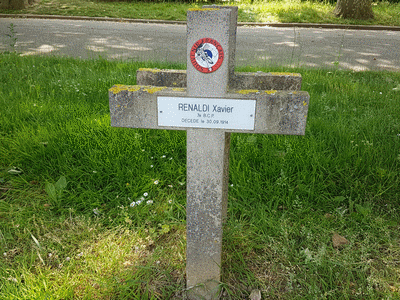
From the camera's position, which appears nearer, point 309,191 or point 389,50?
point 309,191

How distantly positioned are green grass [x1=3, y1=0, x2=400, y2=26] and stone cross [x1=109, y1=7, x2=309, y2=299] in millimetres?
10117

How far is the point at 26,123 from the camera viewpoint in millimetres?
3236

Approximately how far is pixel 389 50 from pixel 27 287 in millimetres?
8003

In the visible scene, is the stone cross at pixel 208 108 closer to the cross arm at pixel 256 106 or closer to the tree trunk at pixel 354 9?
the cross arm at pixel 256 106

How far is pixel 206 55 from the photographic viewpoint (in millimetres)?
1462

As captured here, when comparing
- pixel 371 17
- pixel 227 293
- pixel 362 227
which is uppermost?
pixel 371 17

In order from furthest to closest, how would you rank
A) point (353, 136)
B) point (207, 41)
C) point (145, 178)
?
point (353, 136)
point (145, 178)
point (207, 41)

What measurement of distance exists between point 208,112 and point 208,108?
0.06 ft

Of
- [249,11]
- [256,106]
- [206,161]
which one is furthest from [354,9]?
[206,161]

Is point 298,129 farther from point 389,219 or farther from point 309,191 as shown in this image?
point 389,219

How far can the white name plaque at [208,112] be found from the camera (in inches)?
61.0

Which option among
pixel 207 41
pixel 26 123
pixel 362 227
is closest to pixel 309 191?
pixel 362 227

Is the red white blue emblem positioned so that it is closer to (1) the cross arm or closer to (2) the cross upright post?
(2) the cross upright post

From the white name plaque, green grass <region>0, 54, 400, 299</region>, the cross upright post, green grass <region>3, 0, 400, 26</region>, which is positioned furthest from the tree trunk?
the white name plaque
